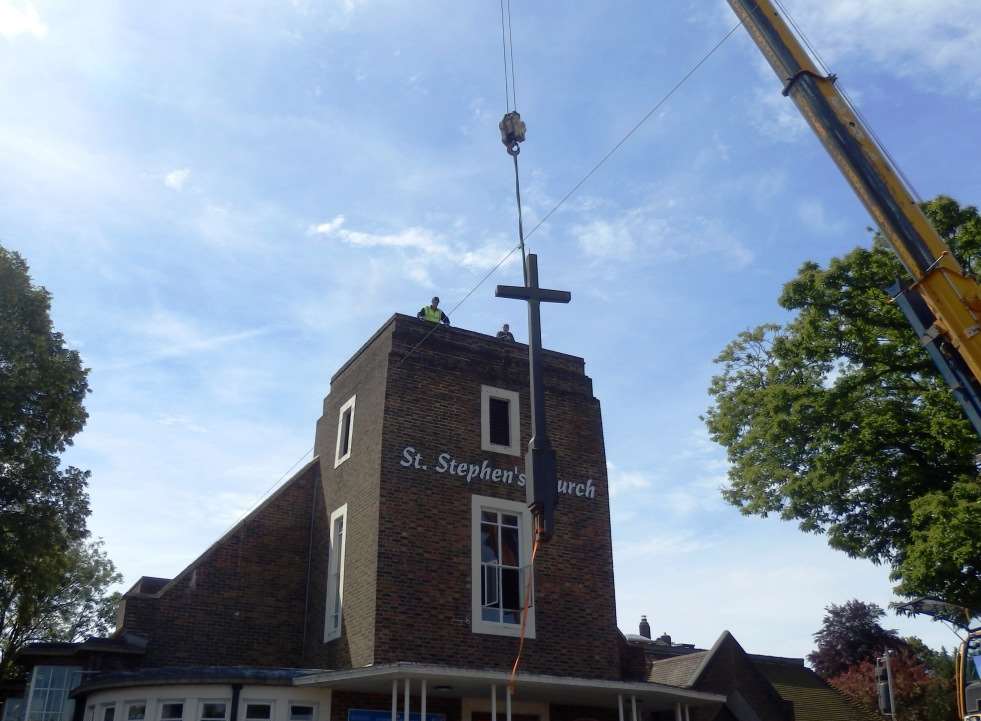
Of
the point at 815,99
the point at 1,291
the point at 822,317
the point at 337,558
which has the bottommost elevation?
the point at 337,558

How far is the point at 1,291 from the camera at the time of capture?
21328 millimetres

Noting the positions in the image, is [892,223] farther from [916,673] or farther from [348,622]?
[916,673]

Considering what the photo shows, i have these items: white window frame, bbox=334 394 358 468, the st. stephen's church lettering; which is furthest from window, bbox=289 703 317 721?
white window frame, bbox=334 394 358 468

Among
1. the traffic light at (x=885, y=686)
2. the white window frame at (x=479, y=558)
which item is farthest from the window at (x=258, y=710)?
the traffic light at (x=885, y=686)

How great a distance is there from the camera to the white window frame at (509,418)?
18.6 metres

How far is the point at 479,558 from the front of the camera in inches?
682

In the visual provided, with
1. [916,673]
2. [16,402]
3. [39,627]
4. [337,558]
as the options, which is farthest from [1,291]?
[916,673]

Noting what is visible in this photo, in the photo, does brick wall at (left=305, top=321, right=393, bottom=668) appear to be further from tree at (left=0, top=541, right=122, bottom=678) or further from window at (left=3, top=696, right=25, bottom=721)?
tree at (left=0, top=541, right=122, bottom=678)

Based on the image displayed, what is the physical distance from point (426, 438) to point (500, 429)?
2060mm

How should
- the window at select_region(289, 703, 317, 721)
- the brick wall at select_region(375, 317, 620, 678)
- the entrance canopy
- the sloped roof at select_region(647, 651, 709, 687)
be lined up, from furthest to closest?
the sloped roof at select_region(647, 651, 709, 687), the brick wall at select_region(375, 317, 620, 678), the window at select_region(289, 703, 317, 721), the entrance canopy

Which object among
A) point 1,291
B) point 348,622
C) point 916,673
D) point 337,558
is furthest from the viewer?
point 916,673

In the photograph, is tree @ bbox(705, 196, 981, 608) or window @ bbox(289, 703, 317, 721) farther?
tree @ bbox(705, 196, 981, 608)

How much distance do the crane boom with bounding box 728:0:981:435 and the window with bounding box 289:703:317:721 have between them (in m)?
11.6

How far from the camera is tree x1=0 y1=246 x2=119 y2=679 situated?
67.2ft
